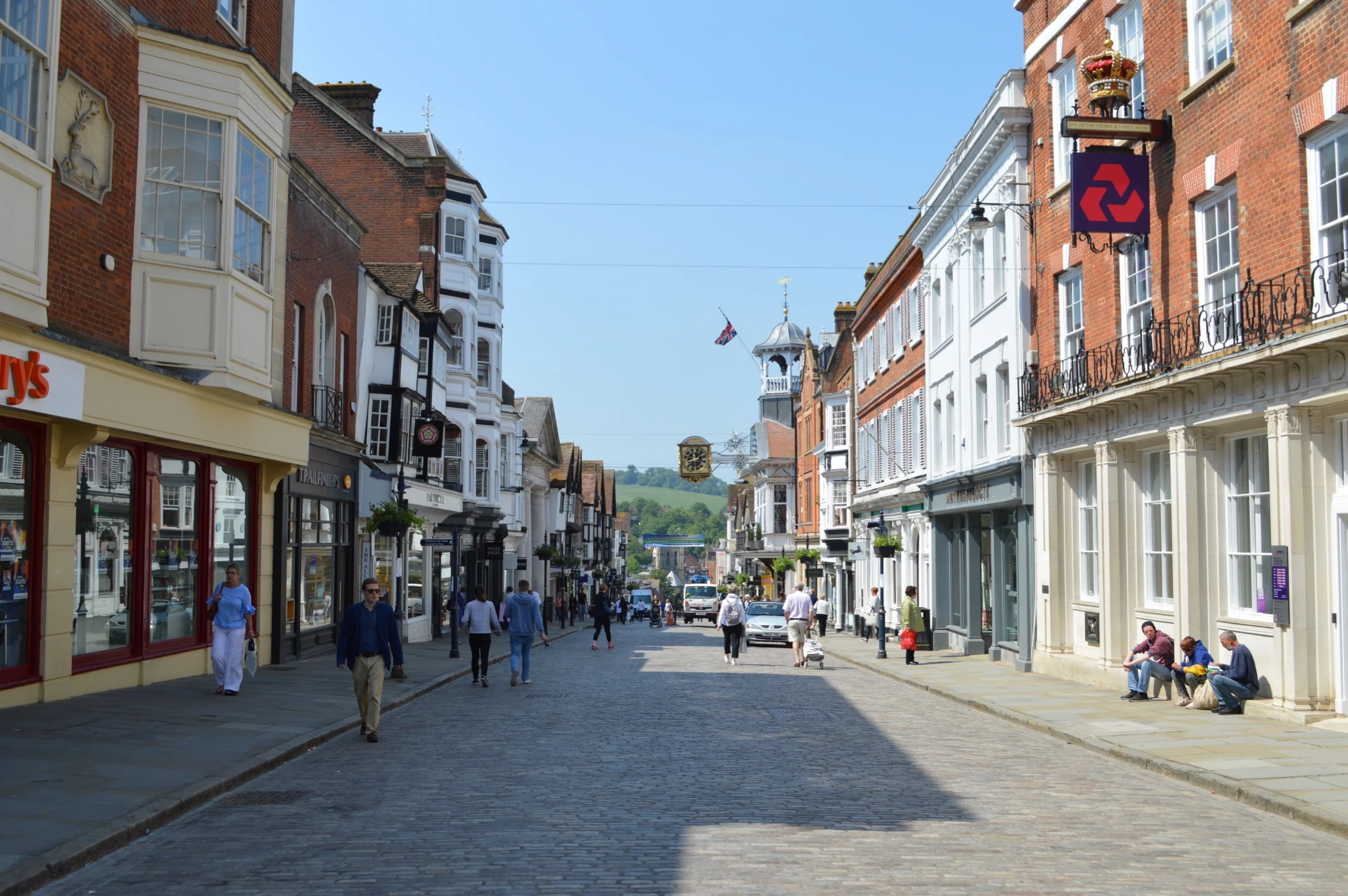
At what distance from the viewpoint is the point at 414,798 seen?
400 inches

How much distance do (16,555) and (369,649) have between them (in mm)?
4207

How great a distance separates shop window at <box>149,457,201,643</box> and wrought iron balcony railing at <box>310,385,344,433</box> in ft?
19.1


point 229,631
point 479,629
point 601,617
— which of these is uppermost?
point 229,631

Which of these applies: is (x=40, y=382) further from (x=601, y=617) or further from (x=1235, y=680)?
(x=601, y=617)

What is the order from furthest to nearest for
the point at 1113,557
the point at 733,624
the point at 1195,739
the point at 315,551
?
the point at 733,624 < the point at 315,551 < the point at 1113,557 < the point at 1195,739

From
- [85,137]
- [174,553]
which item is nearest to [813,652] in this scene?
[174,553]

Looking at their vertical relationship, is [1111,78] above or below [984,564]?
above

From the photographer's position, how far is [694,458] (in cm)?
6988

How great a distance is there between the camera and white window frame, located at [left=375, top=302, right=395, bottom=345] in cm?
3044

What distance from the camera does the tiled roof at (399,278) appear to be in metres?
31.2

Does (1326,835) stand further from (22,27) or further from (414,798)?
(22,27)

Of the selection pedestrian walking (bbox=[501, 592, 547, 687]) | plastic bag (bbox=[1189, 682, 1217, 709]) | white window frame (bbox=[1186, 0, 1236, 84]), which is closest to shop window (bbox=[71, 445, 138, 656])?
pedestrian walking (bbox=[501, 592, 547, 687])

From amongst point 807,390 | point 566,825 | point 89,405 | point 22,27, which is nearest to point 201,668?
point 89,405

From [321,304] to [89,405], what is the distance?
1112 centimetres
